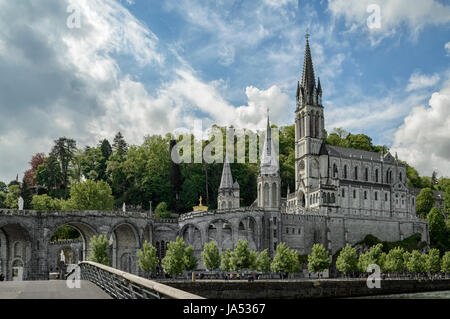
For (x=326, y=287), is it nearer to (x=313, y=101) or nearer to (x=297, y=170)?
(x=297, y=170)

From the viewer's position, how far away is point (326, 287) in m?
51.1

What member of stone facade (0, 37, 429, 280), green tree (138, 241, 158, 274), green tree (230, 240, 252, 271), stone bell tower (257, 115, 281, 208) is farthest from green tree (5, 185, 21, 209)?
green tree (230, 240, 252, 271)

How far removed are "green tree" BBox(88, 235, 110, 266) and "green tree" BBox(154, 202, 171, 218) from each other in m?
21.2

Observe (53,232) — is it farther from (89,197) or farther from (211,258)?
(211,258)

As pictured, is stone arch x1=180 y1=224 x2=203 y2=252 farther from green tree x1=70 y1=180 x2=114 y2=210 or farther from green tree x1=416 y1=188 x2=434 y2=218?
green tree x1=416 y1=188 x2=434 y2=218

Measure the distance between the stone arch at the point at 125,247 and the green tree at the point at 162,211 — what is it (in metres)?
13.5

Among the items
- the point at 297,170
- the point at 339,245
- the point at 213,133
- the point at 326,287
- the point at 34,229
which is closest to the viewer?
the point at 326,287

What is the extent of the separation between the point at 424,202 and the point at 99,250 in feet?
203

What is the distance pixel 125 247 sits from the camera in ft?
211

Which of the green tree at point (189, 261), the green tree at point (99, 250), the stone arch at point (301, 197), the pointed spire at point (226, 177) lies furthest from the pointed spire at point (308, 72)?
the green tree at point (99, 250)

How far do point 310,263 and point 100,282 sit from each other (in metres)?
45.2

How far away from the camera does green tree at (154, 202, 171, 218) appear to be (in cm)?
7775

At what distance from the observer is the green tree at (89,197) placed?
74.1m
